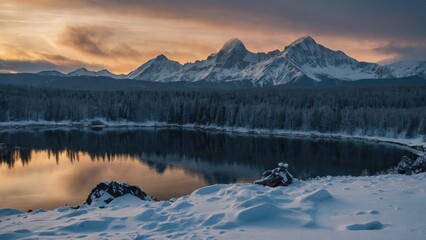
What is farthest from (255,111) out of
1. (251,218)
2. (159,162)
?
(251,218)

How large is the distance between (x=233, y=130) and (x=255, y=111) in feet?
32.1

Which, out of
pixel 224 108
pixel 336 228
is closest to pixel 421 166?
pixel 336 228

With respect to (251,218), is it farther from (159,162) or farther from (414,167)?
(159,162)

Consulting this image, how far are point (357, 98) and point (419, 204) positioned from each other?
506 feet

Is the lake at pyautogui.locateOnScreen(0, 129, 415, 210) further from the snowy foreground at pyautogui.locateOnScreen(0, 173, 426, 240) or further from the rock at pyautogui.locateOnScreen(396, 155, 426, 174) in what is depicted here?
the rock at pyautogui.locateOnScreen(396, 155, 426, 174)

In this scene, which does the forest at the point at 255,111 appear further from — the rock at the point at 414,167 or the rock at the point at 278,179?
the rock at the point at 278,179

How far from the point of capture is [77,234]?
13711 millimetres

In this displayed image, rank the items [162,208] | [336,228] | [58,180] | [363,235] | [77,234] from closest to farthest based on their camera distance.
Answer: [363,235] < [336,228] < [77,234] < [162,208] < [58,180]

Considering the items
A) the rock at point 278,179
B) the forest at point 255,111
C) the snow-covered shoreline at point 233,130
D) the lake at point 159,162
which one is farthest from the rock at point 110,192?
the forest at point 255,111

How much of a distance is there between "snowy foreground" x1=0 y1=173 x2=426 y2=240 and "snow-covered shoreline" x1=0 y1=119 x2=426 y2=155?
7191 centimetres

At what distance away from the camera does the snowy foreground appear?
1257 centimetres

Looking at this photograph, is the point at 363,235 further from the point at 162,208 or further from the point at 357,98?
the point at 357,98

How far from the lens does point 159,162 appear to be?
65062mm

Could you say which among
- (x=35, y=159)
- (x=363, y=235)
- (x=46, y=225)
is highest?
(x=363, y=235)
